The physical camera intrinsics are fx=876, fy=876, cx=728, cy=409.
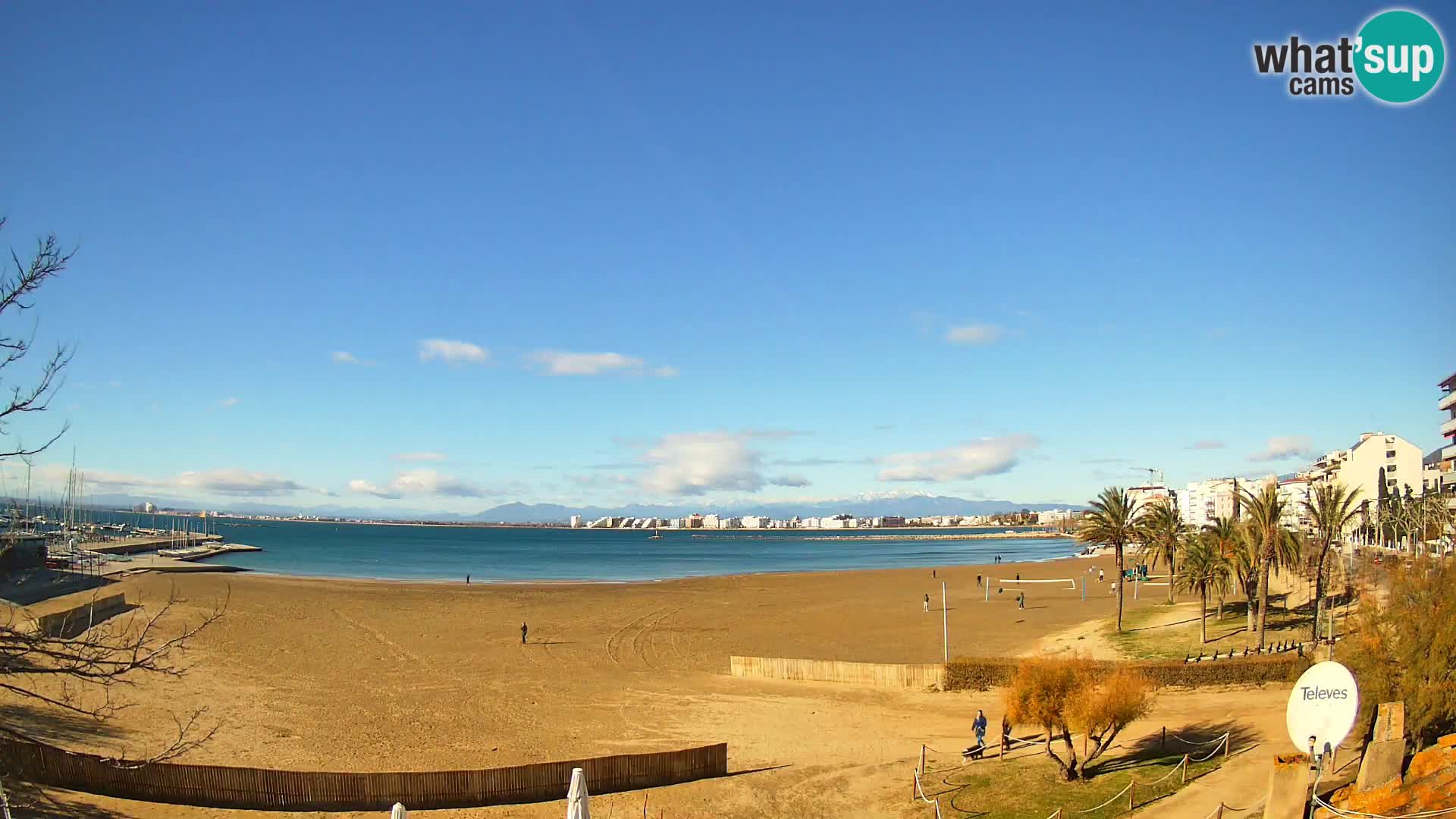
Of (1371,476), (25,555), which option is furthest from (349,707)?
(1371,476)

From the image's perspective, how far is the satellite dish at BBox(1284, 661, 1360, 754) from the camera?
15078 millimetres

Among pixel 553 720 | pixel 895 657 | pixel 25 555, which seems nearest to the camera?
pixel 553 720

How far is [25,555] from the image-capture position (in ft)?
238

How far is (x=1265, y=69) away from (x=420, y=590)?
75.0 metres

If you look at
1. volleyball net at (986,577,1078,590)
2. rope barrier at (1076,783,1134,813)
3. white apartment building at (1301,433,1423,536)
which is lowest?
volleyball net at (986,577,1078,590)

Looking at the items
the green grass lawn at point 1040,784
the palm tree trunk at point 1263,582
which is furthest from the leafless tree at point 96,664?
the palm tree trunk at point 1263,582

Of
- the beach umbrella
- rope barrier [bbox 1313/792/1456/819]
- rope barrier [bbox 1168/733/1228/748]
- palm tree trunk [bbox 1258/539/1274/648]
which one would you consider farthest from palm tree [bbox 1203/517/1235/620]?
the beach umbrella

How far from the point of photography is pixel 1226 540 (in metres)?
46.6

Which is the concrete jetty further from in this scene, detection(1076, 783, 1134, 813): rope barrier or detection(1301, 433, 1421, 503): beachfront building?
detection(1301, 433, 1421, 503): beachfront building

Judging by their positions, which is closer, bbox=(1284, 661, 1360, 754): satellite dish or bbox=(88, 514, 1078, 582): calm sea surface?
bbox=(1284, 661, 1360, 754): satellite dish

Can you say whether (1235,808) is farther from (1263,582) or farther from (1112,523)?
(1112,523)

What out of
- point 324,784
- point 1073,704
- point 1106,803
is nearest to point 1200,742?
point 1073,704

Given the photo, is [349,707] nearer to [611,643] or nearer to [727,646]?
[611,643]

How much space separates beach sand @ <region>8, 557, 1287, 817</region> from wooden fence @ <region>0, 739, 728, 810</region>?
15.0 inches
